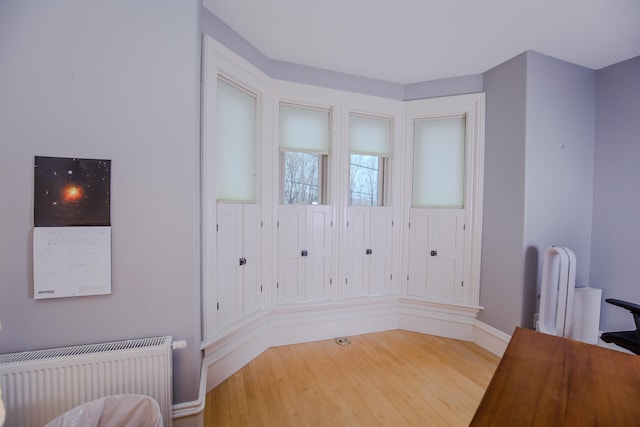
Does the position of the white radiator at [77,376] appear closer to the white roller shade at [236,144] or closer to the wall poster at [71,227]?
the wall poster at [71,227]

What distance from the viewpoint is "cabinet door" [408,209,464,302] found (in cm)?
304

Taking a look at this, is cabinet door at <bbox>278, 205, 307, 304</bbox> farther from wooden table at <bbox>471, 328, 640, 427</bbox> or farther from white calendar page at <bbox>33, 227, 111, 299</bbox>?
wooden table at <bbox>471, 328, 640, 427</bbox>

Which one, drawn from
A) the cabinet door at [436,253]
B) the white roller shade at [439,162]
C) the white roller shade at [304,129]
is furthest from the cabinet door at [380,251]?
the white roller shade at [304,129]

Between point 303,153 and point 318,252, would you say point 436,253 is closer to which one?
point 318,252

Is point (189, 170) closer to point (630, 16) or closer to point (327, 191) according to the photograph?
point (327, 191)

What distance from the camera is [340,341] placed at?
2.97m

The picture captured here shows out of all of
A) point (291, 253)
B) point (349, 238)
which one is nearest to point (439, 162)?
point (349, 238)

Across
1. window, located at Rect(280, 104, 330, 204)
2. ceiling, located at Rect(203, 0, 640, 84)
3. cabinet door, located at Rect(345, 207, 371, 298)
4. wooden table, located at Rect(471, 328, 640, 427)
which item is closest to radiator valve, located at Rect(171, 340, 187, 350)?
wooden table, located at Rect(471, 328, 640, 427)

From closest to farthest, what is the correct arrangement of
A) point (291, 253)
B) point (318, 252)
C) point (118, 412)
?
point (118, 412), point (291, 253), point (318, 252)

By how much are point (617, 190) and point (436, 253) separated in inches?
68.0

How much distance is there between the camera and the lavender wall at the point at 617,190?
8.29 feet

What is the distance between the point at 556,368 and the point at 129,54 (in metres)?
2.54

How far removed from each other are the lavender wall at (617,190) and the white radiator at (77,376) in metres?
3.79

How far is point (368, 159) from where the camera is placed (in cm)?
323
